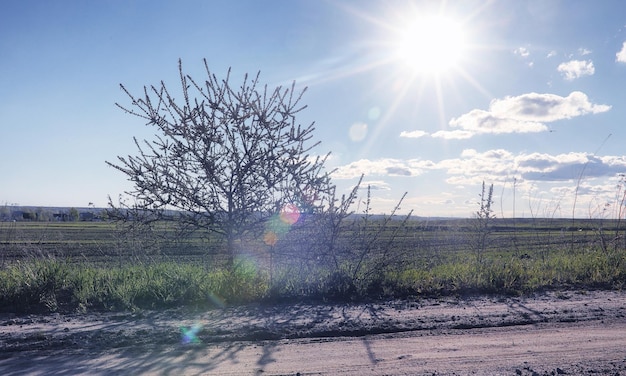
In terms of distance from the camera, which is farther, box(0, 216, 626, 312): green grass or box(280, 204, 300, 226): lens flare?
box(280, 204, 300, 226): lens flare

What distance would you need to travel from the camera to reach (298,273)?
8.94m

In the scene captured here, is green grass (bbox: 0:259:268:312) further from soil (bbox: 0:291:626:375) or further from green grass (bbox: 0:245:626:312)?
soil (bbox: 0:291:626:375)

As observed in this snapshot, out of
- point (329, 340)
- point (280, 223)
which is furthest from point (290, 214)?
point (329, 340)

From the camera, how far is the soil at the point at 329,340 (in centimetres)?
516

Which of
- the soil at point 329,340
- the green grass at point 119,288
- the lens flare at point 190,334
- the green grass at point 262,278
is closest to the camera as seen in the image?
the soil at point 329,340

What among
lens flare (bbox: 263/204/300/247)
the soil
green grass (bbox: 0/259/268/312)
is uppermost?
lens flare (bbox: 263/204/300/247)

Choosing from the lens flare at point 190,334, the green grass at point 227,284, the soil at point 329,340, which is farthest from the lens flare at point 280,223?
the lens flare at point 190,334

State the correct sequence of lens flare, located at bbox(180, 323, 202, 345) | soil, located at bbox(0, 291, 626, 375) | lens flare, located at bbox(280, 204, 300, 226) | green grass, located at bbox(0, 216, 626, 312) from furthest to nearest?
lens flare, located at bbox(280, 204, 300, 226)
green grass, located at bbox(0, 216, 626, 312)
lens flare, located at bbox(180, 323, 202, 345)
soil, located at bbox(0, 291, 626, 375)

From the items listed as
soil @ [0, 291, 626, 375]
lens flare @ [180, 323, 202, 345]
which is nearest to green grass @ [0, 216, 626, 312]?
soil @ [0, 291, 626, 375]

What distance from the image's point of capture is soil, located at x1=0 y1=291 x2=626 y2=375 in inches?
203

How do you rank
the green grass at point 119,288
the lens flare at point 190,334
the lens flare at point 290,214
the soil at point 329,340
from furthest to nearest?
the lens flare at point 290,214, the green grass at point 119,288, the lens flare at point 190,334, the soil at point 329,340

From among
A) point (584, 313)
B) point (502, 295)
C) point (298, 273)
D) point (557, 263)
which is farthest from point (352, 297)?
point (557, 263)

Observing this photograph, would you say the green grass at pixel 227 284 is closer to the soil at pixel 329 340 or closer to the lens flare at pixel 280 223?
the soil at pixel 329 340

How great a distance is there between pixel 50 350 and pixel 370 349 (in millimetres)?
3436
